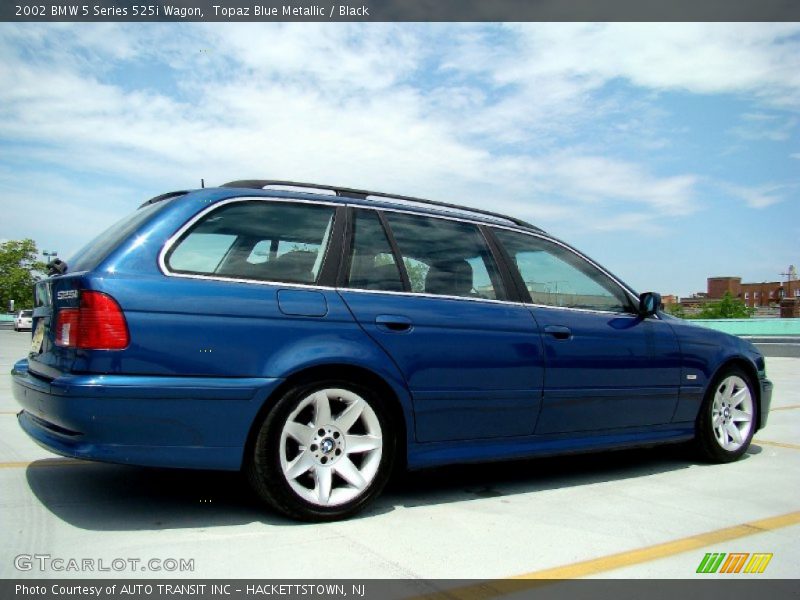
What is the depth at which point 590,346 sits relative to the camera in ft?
14.7

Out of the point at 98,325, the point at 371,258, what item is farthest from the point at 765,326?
the point at 98,325

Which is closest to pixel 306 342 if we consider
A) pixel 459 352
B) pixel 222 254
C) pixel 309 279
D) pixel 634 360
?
pixel 309 279

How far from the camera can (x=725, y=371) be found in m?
5.35

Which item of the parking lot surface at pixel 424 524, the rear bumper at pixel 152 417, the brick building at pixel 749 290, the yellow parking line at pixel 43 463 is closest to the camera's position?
the parking lot surface at pixel 424 524

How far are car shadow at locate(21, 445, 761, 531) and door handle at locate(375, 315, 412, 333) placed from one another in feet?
2.68

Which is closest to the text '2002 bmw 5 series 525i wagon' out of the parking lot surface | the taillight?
the taillight

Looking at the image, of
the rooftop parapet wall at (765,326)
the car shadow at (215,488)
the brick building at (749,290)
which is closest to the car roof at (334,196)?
the car shadow at (215,488)

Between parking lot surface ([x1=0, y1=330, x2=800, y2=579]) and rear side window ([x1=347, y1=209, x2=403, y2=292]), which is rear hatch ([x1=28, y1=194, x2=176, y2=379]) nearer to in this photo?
parking lot surface ([x1=0, y1=330, x2=800, y2=579])

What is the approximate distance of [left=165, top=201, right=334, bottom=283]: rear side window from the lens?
3441mm

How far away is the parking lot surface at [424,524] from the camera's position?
Result: 115 inches

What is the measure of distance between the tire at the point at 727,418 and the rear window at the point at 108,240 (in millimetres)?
3971

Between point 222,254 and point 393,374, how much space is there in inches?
40.7

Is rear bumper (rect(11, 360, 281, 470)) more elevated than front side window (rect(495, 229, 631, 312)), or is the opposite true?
front side window (rect(495, 229, 631, 312))

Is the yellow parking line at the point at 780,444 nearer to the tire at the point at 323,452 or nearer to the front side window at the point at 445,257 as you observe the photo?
the front side window at the point at 445,257
